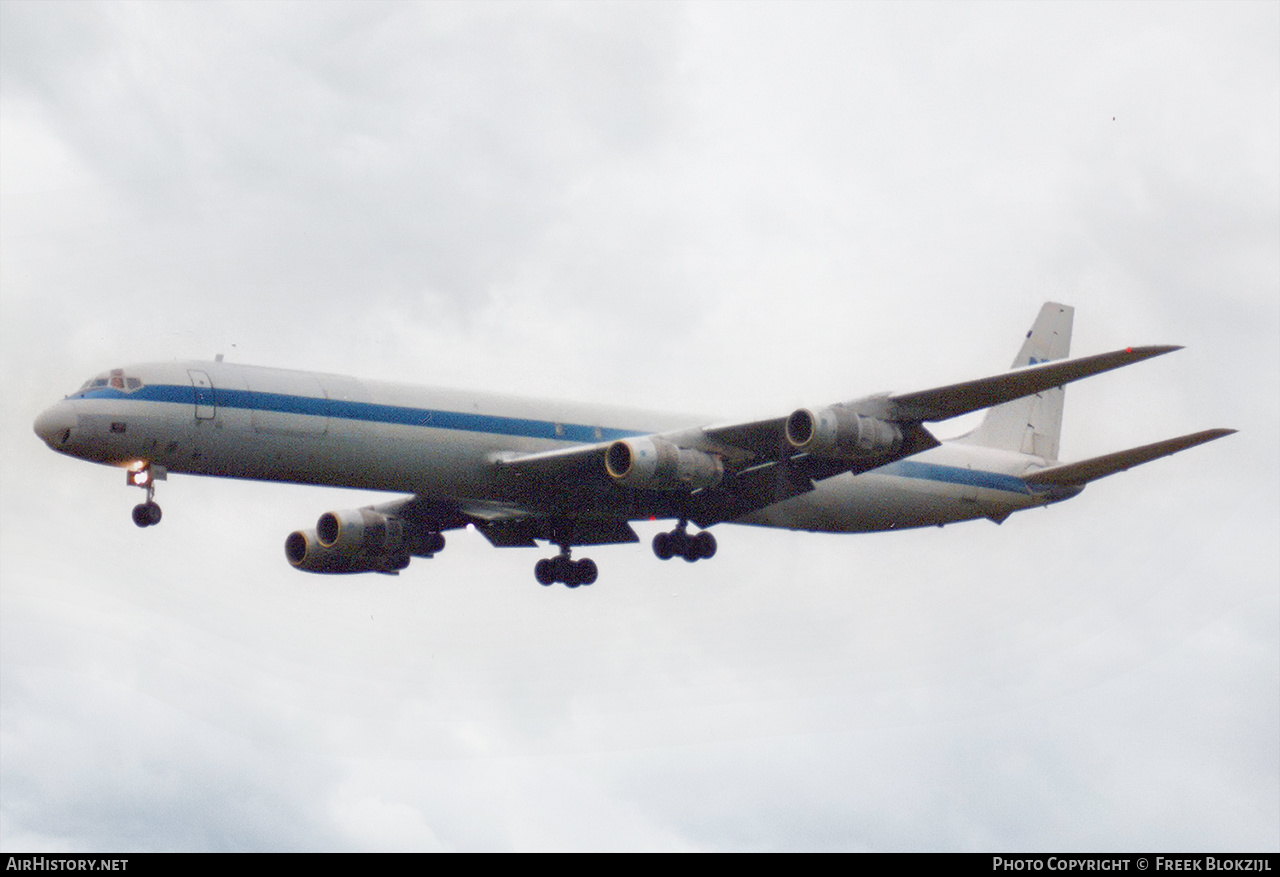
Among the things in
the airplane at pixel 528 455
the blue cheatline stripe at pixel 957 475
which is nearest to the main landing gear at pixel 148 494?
the airplane at pixel 528 455

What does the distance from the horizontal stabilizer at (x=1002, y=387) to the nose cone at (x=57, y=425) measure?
66.2 feet

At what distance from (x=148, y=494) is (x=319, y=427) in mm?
4385

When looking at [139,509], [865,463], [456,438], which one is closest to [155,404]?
[139,509]

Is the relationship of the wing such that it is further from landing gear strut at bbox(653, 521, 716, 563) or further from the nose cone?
the nose cone

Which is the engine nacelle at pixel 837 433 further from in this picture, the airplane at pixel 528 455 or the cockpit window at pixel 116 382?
the cockpit window at pixel 116 382

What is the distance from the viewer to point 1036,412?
54156mm

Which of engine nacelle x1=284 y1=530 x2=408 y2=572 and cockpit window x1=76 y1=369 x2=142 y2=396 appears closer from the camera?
cockpit window x1=76 y1=369 x2=142 y2=396

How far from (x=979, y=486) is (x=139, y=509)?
86.6 ft

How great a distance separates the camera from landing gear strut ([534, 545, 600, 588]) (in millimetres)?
48062

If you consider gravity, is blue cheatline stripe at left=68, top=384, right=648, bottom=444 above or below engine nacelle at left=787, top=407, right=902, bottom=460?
above

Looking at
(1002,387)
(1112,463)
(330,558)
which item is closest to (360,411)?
(330,558)

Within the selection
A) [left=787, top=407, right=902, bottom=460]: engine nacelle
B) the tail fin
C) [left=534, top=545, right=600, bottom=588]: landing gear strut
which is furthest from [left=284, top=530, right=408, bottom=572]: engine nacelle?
the tail fin

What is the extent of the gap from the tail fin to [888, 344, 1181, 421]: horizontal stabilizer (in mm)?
12915

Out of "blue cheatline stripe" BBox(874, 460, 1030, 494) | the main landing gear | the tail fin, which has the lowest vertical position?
the main landing gear
